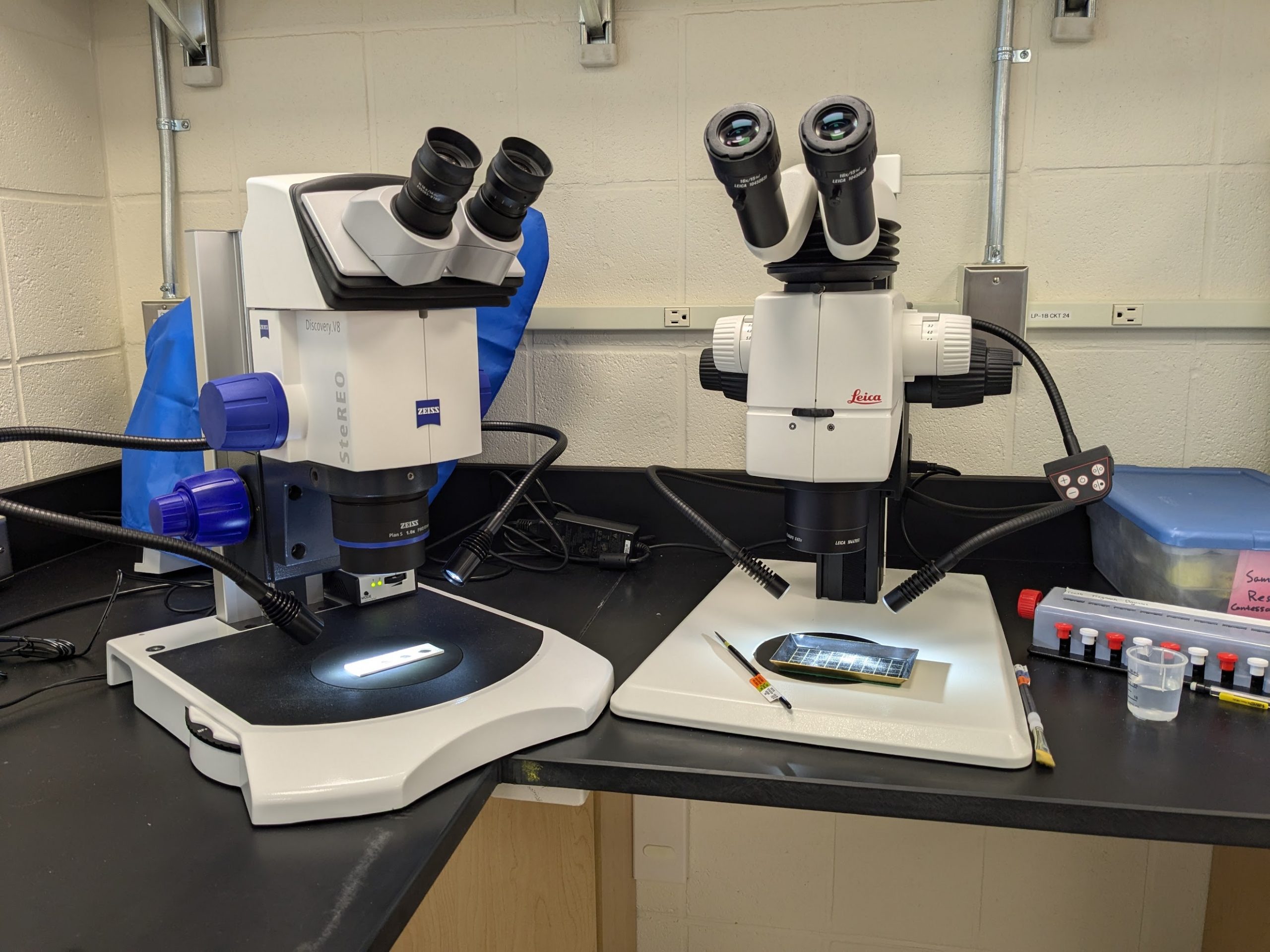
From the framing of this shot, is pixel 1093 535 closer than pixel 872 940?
Yes

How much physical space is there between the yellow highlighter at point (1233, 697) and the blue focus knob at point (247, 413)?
935mm

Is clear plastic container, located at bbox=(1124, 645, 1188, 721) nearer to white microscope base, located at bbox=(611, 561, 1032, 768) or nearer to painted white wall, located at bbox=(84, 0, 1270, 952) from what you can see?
white microscope base, located at bbox=(611, 561, 1032, 768)

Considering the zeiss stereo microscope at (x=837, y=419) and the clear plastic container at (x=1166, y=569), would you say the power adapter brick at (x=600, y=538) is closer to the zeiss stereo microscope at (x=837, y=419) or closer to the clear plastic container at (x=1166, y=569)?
the zeiss stereo microscope at (x=837, y=419)

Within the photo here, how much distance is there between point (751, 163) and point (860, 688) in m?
0.50

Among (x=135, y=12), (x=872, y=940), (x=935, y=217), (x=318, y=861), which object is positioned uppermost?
(x=135, y=12)

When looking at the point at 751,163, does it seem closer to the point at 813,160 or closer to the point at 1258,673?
the point at 813,160

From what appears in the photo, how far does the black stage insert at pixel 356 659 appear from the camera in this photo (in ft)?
2.68

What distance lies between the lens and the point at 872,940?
1562mm

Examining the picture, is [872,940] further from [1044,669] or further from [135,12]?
[135,12]

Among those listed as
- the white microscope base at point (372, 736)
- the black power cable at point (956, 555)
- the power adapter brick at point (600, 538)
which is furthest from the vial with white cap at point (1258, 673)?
the power adapter brick at point (600, 538)

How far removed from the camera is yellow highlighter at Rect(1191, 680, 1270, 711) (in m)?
0.88

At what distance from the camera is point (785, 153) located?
53.9 inches

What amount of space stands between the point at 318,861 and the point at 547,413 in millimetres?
948

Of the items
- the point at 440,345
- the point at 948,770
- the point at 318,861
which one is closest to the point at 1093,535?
the point at 948,770
